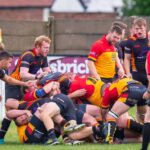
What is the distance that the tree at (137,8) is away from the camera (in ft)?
191

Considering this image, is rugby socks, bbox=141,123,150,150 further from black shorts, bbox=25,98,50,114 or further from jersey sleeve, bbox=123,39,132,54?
jersey sleeve, bbox=123,39,132,54

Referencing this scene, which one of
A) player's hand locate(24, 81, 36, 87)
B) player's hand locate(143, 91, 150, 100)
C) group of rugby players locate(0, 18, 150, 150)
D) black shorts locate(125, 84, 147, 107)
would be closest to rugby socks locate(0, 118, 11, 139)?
group of rugby players locate(0, 18, 150, 150)

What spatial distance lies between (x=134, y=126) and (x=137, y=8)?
153 feet

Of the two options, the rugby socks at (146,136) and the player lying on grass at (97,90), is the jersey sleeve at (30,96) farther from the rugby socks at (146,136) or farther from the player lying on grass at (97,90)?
the rugby socks at (146,136)

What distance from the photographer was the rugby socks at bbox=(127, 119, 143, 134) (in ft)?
46.8

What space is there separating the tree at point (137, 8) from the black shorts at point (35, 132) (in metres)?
43.1

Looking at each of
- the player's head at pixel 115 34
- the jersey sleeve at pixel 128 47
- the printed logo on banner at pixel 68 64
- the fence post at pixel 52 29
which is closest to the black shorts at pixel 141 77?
the jersey sleeve at pixel 128 47

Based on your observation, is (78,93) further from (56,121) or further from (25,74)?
(25,74)

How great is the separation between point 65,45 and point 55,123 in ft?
39.3

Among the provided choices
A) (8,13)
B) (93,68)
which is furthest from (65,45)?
(8,13)

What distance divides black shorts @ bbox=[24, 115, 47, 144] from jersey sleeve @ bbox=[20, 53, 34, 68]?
1641mm

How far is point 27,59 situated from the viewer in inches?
608

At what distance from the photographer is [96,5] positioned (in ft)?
222

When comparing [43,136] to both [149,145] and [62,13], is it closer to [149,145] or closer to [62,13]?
[149,145]
